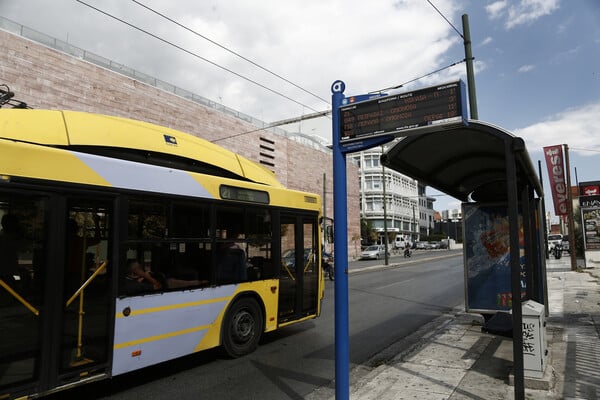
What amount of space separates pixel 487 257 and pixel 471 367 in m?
2.85

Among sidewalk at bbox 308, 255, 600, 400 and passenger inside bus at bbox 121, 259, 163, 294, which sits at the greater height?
passenger inside bus at bbox 121, 259, 163, 294

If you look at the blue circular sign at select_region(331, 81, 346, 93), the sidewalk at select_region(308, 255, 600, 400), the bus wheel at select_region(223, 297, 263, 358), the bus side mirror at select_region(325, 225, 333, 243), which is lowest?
the sidewalk at select_region(308, 255, 600, 400)

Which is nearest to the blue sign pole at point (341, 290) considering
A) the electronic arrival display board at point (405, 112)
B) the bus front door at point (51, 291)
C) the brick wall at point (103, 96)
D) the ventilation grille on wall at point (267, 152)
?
the electronic arrival display board at point (405, 112)

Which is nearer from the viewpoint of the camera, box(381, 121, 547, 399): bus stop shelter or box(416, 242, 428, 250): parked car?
box(381, 121, 547, 399): bus stop shelter

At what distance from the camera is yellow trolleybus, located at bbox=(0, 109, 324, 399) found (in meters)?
4.18

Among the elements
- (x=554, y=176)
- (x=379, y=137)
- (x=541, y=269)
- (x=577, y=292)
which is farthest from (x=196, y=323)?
(x=554, y=176)

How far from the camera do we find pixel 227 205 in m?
6.52

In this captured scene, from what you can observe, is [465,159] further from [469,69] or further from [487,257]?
[469,69]

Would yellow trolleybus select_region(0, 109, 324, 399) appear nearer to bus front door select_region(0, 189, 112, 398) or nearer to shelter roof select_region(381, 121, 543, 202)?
bus front door select_region(0, 189, 112, 398)

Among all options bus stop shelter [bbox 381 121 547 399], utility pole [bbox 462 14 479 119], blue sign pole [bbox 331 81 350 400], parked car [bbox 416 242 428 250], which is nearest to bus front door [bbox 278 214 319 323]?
bus stop shelter [bbox 381 121 547 399]

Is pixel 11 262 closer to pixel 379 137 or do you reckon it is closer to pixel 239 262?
pixel 239 262

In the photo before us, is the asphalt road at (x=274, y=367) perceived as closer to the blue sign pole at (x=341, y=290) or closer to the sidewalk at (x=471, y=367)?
the sidewalk at (x=471, y=367)

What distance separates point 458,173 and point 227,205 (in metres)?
3.89

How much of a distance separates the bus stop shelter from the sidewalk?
2.77ft
